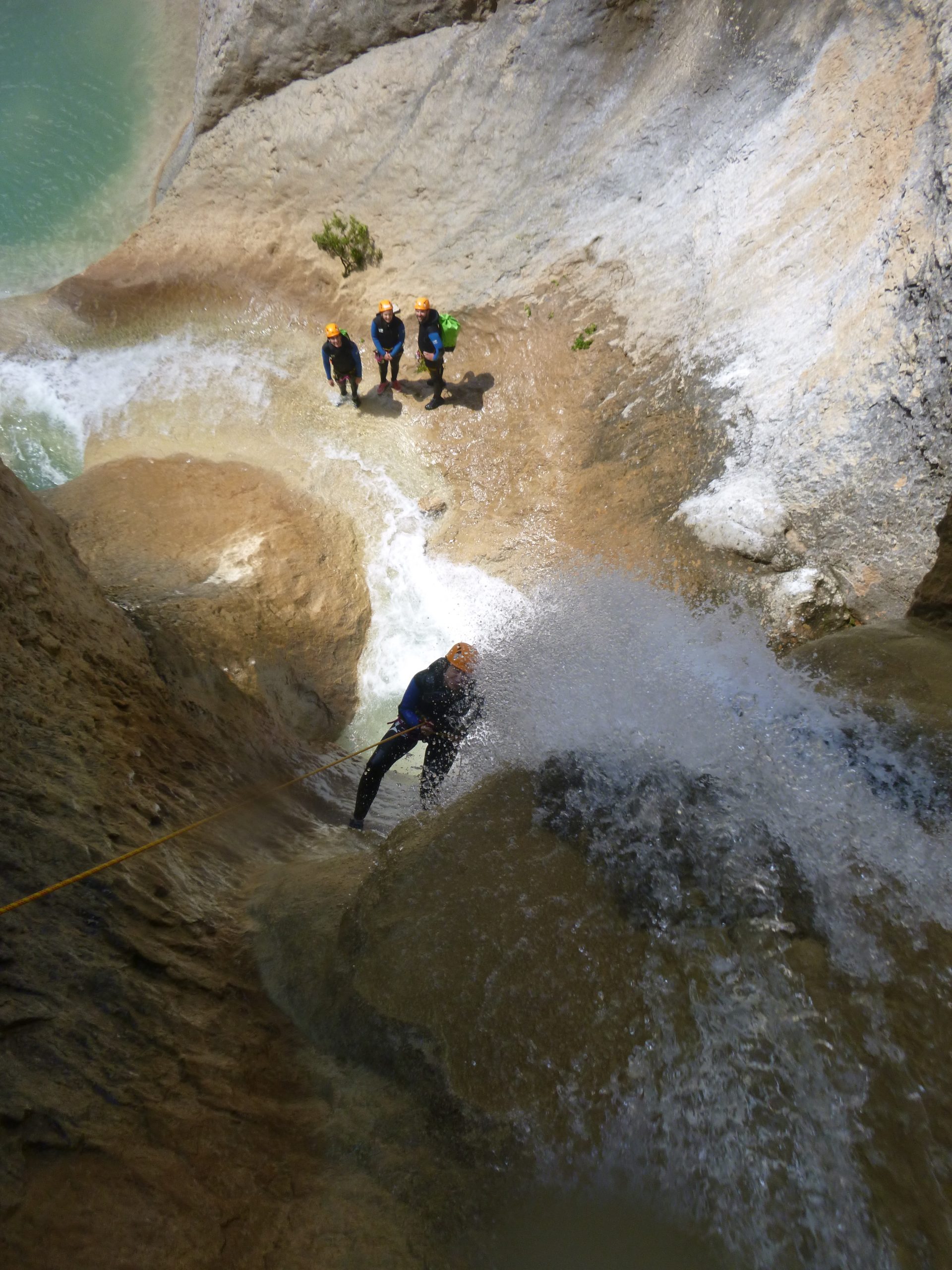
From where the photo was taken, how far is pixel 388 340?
24.7 feet

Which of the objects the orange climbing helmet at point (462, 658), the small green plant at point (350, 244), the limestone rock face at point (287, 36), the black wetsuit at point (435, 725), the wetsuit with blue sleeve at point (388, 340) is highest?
the limestone rock face at point (287, 36)

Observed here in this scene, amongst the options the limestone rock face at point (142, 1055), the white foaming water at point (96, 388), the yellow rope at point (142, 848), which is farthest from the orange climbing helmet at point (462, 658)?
the white foaming water at point (96, 388)

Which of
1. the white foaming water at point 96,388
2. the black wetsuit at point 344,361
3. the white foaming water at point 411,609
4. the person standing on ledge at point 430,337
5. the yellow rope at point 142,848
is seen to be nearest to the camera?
the yellow rope at point 142,848

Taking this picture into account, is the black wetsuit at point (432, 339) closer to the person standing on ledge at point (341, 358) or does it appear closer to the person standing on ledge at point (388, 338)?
the person standing on ledge at point (388, 338)

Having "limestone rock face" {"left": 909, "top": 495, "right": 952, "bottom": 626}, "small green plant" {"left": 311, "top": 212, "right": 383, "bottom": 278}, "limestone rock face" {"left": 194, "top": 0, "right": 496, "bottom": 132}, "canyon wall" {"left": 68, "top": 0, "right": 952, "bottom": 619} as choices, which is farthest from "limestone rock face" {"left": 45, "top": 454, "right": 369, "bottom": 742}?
"limestone rock face" {"left": 194, "top": 0, "right": 496, "bottom": 132}

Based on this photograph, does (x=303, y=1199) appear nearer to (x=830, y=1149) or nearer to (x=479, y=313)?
(x=830, y=1149)

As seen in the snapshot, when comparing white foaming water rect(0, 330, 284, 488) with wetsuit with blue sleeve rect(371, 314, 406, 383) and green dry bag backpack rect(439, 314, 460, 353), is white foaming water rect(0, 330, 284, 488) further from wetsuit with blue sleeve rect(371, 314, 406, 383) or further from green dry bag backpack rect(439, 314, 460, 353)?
green dry bag backpack rect(439, 314, 460, 353)

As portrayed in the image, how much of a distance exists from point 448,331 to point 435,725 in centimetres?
466

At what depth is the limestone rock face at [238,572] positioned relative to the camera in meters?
5.73

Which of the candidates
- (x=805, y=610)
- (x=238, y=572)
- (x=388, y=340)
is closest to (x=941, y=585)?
(x=805, y=610)

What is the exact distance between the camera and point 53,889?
2.62 metres

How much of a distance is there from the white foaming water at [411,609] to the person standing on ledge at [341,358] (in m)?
1.61

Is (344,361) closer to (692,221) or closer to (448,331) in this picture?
(448,331)

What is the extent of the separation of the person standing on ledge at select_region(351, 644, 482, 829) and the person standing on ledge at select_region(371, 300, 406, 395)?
4376mm
